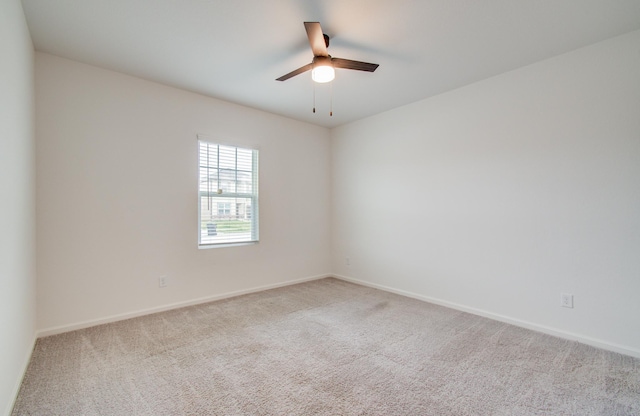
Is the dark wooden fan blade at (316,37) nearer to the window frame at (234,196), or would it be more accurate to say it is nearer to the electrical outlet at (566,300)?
the window frame at (234,196)

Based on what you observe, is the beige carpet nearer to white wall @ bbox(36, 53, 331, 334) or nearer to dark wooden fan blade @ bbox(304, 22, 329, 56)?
white wall @ bbox(36, 53, 331, 334)

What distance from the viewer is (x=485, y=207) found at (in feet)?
10.6

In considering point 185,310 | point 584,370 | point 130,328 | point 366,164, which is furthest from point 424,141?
point 130,328

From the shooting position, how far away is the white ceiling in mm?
2074

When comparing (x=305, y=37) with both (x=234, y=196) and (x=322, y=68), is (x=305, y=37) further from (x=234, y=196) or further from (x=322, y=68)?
(x=234, y=196)

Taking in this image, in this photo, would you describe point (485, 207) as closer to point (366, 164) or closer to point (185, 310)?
point (366, 164)

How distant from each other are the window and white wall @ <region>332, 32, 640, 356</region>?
73.7 inches

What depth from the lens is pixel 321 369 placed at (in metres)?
2.15

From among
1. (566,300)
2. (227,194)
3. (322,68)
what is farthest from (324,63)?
(566,300)

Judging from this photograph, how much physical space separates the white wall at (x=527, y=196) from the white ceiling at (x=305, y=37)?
12.4 inches

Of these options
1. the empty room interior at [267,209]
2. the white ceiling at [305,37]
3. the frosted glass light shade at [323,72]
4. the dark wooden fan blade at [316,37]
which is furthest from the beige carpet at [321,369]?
the white ceiling at [305,37]

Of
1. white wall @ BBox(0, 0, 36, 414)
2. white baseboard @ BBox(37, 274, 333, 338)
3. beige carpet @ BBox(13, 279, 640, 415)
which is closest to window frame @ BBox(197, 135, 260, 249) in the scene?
white baseboard @ BBox(37, 274, 333, 338)

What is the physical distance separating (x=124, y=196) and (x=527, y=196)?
4.15 meters

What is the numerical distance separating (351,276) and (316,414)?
3.15 meters
